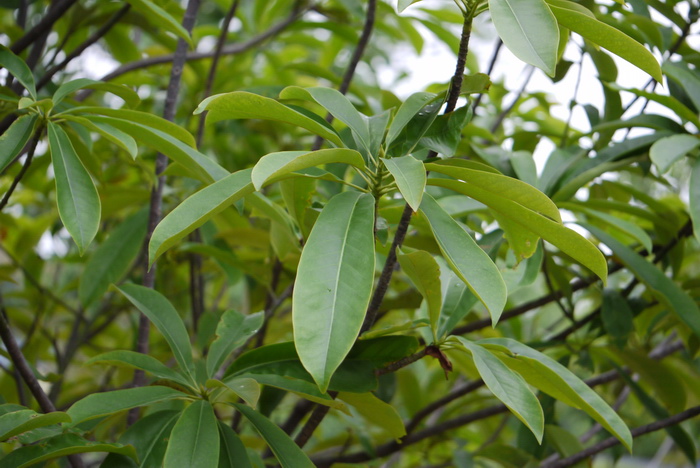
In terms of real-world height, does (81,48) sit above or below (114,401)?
above

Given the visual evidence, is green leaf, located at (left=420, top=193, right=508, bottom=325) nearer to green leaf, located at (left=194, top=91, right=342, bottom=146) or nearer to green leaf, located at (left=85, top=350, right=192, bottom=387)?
green leaf, located at (left=194, top=91, right=342, bottom=146)

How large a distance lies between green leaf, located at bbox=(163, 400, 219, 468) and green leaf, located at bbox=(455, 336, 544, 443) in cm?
32

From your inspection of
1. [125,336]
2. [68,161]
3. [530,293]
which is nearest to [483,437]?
[530,293]

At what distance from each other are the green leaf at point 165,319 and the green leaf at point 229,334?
1.3 inches

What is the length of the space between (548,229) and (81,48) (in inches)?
39.3

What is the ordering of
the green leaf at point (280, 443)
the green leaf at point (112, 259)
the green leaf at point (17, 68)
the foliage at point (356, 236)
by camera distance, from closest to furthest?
the foliage at point (356, 236) → the green leaf at point (280, 443) → the green leaf at point (17, 68) → the green leaf at point (112, 259)

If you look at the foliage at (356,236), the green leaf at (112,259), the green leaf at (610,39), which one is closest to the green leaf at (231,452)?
the foliage at (356,236)

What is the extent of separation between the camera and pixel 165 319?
91 cm

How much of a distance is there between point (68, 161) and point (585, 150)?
→ 36.6 inches

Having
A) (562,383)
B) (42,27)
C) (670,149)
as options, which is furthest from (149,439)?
(670,149)

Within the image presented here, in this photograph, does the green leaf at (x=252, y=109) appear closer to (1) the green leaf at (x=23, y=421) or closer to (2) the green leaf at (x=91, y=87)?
(2) the green leaf at (x=91, y=87)

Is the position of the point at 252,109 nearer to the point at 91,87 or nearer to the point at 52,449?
the point at 91,87

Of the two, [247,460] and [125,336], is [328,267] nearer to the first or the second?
[247,460]

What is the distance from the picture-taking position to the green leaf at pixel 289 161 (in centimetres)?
56
